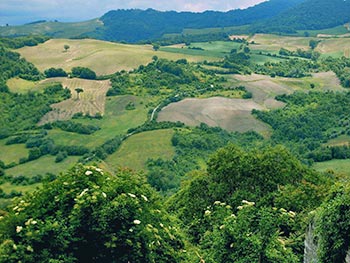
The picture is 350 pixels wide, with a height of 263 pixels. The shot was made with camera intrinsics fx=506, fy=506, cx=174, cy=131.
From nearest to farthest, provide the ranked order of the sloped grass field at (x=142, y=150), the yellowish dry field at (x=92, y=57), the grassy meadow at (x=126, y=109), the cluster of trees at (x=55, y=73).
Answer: the sloped grass field at (x=142, y=150) < the grassy meadow at (x=126, y=109) < the cluster of trees at (x=55, y=73) < the yellowish dry field at (x=92, y=57)

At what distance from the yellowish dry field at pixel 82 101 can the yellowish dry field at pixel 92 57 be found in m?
14.0

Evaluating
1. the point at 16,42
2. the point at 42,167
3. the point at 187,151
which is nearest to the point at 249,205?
the point at 187,151

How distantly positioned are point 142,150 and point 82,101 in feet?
147

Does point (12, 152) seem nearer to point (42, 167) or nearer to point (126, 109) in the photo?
point (42, 167)

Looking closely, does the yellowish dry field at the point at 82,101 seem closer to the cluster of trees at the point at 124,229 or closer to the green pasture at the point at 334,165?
the green pasture at the point at 334,165

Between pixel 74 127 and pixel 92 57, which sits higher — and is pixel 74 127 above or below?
below

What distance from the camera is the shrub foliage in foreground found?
57.9 ft

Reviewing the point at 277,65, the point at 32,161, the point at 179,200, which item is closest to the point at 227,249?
the point at 179,200

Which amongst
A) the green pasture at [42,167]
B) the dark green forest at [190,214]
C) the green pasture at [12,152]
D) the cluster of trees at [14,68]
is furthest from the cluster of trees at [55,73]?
the dark green forest at [190,214]

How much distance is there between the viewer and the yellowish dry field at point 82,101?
12850 centimetres

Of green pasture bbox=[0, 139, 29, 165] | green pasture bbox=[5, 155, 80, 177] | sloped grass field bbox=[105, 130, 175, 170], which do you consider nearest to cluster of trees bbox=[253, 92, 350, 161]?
sloped grass field bbox=[105, 130, 175, 170]

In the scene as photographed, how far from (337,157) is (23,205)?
3109 inches

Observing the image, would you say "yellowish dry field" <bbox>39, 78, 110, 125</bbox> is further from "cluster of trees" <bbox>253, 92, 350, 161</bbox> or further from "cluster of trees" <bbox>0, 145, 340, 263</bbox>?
"cluster of trees" <bbox>0, 145, 340, 263</bbox>

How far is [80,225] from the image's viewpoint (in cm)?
1812
